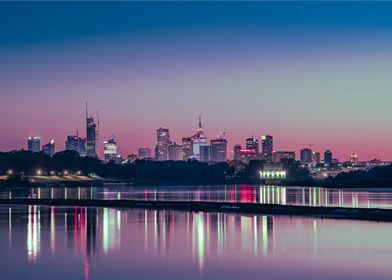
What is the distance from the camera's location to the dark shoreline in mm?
56281

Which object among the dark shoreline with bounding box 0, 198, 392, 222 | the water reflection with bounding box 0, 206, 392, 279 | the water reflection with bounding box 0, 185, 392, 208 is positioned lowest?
the water reflection with bounding box 0, 185, 392, 208

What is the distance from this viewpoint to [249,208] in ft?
221

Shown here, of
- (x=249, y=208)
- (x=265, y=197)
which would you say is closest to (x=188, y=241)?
(x=249, y=208)

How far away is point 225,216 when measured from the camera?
6178 cm

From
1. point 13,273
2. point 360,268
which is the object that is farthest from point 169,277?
point 360,268

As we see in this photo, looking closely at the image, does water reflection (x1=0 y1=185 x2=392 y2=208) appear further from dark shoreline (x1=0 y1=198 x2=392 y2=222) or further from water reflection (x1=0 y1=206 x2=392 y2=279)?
water reflection (x1=0 y1=206 x2=392 y2=279)

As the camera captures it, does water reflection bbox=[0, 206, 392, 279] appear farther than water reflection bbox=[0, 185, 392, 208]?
No

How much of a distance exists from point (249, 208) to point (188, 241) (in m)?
25.8

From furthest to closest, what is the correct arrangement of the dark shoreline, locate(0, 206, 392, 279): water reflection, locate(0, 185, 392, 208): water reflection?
locate(0, 185, 392, 208): water reflection, the dark shoreline, locate(0, 206, 392, 279): water reflection

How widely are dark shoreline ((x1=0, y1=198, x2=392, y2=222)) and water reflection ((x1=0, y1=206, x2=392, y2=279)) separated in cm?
313

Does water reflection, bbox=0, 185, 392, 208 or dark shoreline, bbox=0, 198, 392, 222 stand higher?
dark shoreline, bbox=0, 198, 392, 222

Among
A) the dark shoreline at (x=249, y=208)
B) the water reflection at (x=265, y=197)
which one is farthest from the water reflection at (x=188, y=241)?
the water reflection at (x=265, y=197)

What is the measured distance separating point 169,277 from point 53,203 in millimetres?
57164

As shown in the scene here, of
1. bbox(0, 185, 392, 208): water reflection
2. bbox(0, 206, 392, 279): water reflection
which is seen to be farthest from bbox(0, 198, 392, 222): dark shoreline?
bbox(0, 185, 392, 208): water reflection
